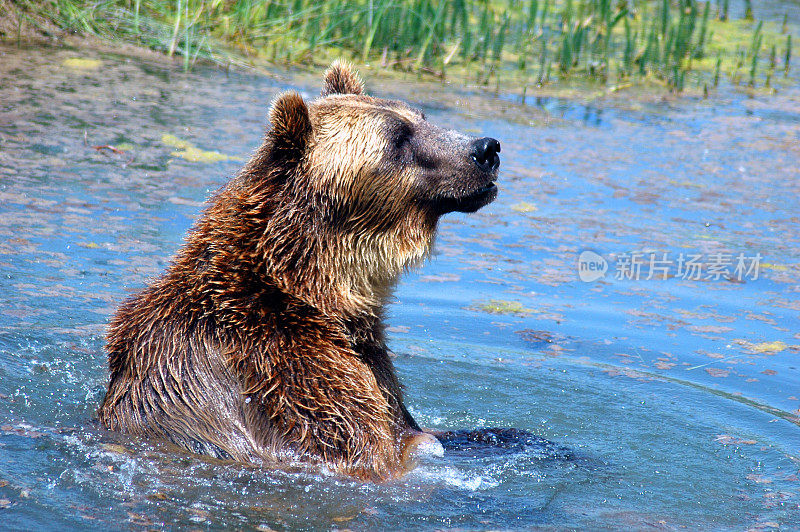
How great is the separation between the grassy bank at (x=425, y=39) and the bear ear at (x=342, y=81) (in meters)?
6.87

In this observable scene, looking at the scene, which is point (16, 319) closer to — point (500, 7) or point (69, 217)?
point (69, 217)

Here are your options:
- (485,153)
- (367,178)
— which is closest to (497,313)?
(485,153)

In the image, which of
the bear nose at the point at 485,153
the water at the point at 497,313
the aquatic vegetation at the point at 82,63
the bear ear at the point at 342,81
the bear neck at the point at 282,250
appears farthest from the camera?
the aquatic vegetation at the point at 82,63

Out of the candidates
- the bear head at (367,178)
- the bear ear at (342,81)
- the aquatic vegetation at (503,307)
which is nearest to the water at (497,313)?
the aquatic vegetation at (503,307)

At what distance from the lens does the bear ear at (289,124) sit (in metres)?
4.40

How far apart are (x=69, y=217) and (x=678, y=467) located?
502cm

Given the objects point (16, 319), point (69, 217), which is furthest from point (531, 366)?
point (69, 217)

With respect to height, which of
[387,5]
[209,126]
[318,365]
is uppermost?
[387,5]

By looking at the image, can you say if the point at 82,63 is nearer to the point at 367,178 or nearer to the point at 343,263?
the point at 367,178

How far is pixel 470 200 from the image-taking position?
15.9ft

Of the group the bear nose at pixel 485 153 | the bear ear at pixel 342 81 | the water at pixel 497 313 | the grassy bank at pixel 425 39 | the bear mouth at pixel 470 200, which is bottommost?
the water at pixel 497 313

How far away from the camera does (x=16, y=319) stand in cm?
608

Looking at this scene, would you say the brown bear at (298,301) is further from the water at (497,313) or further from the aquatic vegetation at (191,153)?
the aquatic vegetation at (191,153)

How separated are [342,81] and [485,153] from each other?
0.94m
